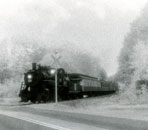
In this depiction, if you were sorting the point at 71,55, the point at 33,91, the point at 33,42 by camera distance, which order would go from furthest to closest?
1. the point at 33,42
2. the point at 71,55
3. the point at 33,91

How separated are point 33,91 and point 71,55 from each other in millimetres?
34057

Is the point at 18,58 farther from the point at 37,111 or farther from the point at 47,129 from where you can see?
the point at 47,129

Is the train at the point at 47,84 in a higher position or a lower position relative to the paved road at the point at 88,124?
higher

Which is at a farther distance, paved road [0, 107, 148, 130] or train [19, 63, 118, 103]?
train [19, 63, 118, 103]

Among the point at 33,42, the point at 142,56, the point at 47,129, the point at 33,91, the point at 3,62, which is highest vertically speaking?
the point at 33,42

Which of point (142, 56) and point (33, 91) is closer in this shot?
point (142, 56)

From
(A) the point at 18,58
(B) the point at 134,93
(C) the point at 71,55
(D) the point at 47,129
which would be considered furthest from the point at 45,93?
(A) the point at 18,58

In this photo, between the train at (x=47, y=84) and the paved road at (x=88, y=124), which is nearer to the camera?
the paved road at (x=88, y=124)

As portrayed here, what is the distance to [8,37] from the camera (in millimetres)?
80500

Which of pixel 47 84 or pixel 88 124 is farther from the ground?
pixel 47 84

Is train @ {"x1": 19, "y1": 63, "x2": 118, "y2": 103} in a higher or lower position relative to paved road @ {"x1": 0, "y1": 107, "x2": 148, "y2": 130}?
higher

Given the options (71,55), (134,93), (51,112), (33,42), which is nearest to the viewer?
(51,112)

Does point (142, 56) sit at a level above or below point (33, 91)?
above

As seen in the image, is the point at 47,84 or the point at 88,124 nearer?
the point at 88,124
